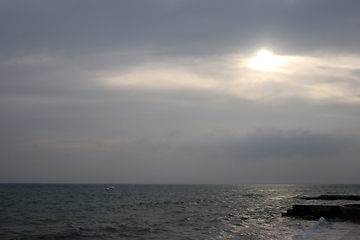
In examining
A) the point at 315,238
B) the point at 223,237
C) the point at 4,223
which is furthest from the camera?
the point at 4,223

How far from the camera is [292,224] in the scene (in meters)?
23.6

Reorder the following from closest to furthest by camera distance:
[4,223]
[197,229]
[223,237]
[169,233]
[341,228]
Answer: [341,228] < [223,237] < [169,233] < [197,229] < [4,223]

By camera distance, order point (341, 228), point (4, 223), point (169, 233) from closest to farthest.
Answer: point (341, 228) < point (169, 233) < point (4, 223)

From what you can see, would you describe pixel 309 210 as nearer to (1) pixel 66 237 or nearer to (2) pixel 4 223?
(1) pixel 66 237

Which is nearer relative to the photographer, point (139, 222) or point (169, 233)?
point (169, 233)

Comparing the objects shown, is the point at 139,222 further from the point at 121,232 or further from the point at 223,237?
the point at 223,237

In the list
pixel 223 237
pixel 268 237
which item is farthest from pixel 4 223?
pixel 268 237

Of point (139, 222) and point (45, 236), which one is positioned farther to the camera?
point (139, 222)

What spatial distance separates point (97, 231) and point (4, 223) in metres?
9.70

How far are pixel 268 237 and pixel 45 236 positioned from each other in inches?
573

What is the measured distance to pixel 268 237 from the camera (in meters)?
18.8

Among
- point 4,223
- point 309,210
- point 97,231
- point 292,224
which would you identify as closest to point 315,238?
point 292,224

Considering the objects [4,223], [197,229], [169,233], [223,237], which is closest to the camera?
[223,237]

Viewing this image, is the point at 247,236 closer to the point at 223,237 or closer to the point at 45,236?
the point at 223,237
